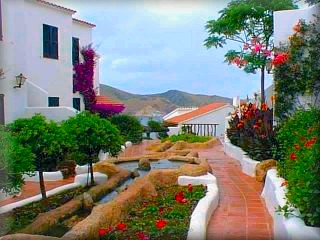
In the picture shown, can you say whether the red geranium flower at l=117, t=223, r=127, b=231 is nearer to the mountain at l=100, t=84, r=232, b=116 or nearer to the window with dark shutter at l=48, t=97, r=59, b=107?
the mountain at l=100, t=84, r=232, b=116

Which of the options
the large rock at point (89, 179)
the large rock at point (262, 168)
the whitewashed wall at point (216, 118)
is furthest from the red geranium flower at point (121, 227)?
the whitewashed wall at point (216, 118)

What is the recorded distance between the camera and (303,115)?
5832 millimetres

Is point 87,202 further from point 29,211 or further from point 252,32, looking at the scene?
point 252,32

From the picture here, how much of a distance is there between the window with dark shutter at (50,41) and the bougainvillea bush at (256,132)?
21.6ft

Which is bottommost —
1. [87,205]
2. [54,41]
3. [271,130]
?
[87,205]

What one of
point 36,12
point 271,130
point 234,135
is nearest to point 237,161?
point 234,135

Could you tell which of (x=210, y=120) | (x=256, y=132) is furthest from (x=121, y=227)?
(x=210, y=120)

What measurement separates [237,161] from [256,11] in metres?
3.82

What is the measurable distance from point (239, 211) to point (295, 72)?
339cm

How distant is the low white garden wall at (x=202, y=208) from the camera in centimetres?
391

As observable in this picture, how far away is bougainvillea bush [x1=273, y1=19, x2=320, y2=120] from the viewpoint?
7269 mm

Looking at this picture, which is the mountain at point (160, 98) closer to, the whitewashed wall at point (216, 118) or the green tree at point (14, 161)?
the green tree at point (14, 161)

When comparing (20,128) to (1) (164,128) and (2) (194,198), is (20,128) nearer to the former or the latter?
(2) (194,198)

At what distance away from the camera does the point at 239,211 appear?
212 inches
